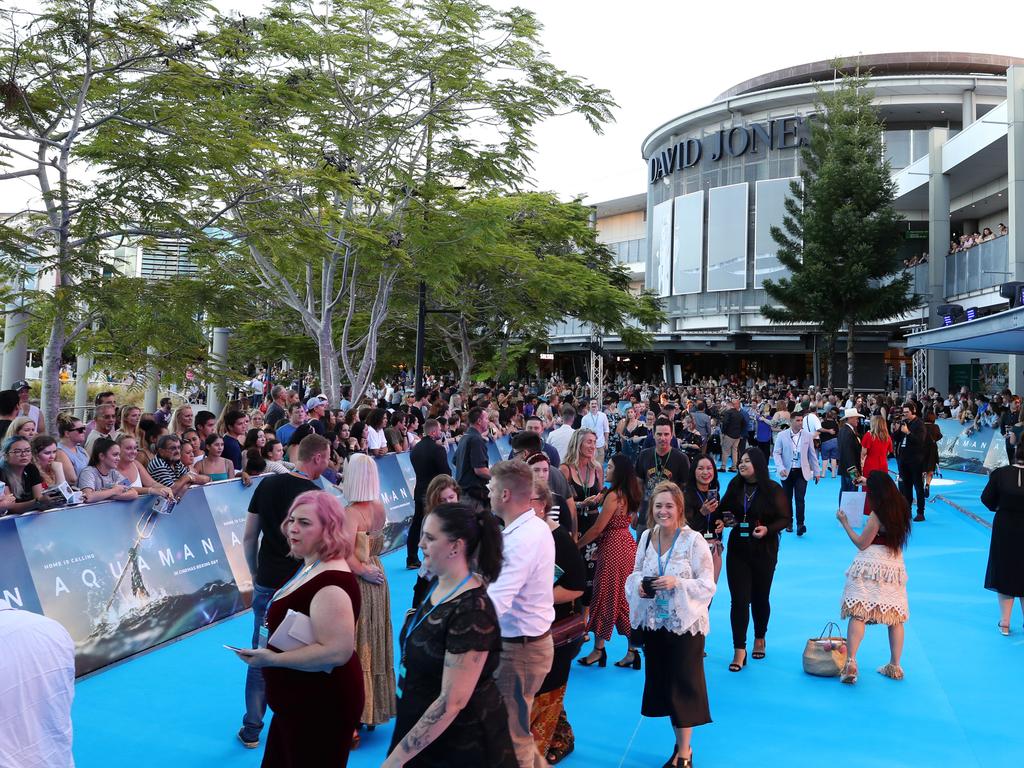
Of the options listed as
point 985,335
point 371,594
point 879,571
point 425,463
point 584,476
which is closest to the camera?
point 371,594

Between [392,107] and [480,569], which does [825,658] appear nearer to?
[480,569]

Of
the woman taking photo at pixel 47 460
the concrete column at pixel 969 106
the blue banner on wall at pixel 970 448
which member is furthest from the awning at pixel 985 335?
the concrete column at pixel 969 106

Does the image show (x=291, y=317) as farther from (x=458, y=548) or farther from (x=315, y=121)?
(x=458, y=548)

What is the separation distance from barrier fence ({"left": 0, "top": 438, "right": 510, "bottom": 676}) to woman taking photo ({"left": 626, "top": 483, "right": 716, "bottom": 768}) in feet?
13.8

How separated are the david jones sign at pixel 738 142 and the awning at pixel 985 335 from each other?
76.8 feet

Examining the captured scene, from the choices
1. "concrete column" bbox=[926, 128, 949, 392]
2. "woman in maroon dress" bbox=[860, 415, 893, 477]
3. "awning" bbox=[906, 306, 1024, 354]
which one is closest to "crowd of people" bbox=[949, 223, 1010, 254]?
"concrete column" bbox=[926, 128, 949, 392]

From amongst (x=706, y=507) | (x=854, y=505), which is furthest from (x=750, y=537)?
(x=854, y=505)

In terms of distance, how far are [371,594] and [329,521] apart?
7.97ft

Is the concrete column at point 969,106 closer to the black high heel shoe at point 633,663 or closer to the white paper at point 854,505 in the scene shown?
the white paper at point 854,505

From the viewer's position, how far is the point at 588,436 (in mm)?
7797

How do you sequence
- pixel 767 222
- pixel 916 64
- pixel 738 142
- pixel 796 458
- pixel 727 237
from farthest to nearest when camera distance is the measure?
1. pixel 727 237
2. pixel 738 142
3. pixel 767 222
4. pixel 916 64
5. pixel 796 458

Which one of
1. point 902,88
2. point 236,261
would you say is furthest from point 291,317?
point 902,88

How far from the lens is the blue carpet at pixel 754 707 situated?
5.75 m

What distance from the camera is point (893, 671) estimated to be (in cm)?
738
